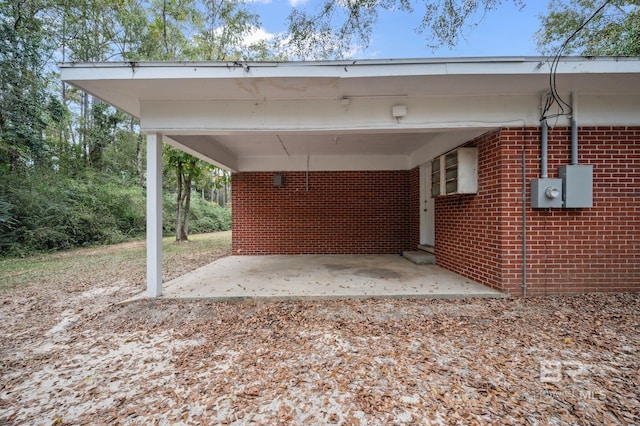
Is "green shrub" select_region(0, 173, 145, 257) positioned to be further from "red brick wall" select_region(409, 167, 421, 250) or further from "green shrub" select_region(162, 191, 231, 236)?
"red brick wall" select_region(409, 167, 421, 250)

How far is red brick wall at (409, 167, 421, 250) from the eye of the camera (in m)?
7.28

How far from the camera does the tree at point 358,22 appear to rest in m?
4.17

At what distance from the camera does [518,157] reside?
3.93 m

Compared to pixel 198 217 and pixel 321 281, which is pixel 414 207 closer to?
pixel 321 281

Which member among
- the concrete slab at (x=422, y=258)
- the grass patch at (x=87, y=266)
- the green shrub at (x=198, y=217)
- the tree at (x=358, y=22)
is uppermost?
the tree at (x=358, y=22)

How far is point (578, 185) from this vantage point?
3762 mm

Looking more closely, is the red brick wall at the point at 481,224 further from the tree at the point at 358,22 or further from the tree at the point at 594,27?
the tree at the point at 594,27

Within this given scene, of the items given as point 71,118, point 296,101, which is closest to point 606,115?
point 296,101

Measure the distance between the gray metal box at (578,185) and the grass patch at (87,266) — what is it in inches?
268

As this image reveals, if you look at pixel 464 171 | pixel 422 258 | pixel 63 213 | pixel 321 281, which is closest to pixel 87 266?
pixel 63 213

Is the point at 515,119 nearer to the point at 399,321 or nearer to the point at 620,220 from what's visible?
the point at 620,220

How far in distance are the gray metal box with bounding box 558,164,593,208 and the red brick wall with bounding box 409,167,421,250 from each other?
11.6 ft

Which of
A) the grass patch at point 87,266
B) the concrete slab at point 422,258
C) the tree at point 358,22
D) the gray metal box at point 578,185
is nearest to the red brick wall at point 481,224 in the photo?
the concrete slab at point 422,258

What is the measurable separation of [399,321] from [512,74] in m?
3.24
